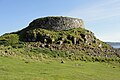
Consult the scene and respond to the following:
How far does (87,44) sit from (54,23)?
551 inches

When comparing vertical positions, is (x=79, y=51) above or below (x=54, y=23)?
below

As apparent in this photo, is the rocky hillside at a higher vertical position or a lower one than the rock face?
lower

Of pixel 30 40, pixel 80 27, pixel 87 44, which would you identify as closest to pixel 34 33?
pixel 30 40

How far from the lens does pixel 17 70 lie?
34.9 metres


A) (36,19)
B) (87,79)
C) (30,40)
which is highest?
(36,19)

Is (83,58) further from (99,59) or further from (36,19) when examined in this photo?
(36,19)

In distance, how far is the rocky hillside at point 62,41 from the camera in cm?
6477

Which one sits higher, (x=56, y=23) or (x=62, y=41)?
(x=56, y=23)

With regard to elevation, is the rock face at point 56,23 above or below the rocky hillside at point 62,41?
above

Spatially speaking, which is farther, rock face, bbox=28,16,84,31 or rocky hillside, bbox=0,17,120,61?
rock face, bbox=28,16,84,31

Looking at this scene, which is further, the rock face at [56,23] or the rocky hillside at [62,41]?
the rock face at [56,23]

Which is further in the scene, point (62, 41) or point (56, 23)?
point (56, 23)

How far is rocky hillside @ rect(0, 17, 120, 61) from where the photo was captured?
212ft

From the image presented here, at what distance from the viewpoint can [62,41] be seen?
77.1m
